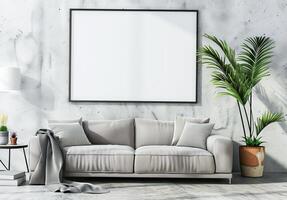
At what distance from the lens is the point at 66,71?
6.36 m

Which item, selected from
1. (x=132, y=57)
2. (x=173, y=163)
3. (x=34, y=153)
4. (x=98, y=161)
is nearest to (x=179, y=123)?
(x=173, y=163)

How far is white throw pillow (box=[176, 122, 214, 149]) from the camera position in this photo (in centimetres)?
567

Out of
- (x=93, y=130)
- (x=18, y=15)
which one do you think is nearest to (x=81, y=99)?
(x=93, y=130)

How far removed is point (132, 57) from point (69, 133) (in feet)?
4.48

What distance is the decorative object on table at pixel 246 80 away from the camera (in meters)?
5.80

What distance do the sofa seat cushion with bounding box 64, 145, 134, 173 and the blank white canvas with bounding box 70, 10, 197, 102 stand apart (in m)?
1.18

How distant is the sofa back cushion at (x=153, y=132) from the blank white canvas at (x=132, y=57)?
0.40 m

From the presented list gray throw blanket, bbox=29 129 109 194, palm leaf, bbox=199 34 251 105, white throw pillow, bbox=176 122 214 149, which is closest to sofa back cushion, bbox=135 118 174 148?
white throw pillow, bbox=176 122 214 149

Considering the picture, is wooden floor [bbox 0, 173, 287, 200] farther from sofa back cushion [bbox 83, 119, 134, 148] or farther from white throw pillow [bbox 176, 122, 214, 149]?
sofa back cushion [bbox 83, 119, 134, 148]

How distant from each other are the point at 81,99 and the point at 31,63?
31.8 inches

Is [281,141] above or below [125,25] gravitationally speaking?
below

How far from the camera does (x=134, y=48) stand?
634cm

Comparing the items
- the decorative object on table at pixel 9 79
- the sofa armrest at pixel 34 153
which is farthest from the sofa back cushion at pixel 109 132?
the decorative object on table at pixel 9 79

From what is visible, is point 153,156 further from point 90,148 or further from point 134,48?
point 134,48
